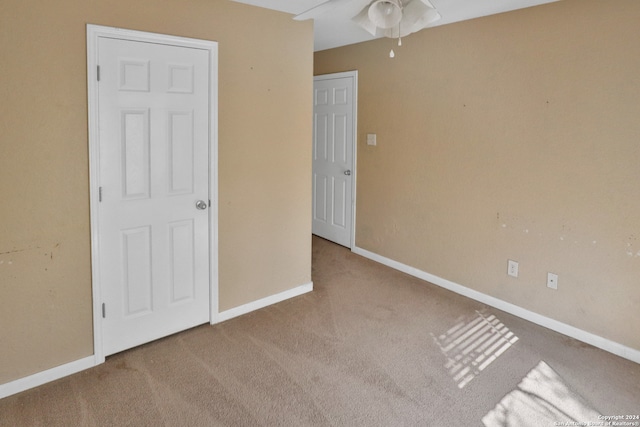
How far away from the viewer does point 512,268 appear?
3307 mm

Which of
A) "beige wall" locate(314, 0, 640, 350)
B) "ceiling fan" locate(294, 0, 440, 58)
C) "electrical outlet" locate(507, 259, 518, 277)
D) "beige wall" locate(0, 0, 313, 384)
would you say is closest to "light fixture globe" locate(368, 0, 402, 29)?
"ceiling fan" locate(294, 0, 440, 58)

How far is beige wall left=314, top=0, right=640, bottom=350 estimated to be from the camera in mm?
2678

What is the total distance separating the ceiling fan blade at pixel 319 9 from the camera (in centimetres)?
276

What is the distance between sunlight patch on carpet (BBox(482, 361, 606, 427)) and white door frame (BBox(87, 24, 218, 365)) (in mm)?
2011

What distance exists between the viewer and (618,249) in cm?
272

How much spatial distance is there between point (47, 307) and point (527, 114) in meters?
3.37

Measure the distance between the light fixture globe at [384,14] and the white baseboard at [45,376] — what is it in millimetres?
2495

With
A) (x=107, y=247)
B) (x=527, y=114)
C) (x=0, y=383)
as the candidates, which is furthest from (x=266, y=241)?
(x=527, y=114)

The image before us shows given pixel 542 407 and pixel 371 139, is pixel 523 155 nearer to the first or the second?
pixel 371 139

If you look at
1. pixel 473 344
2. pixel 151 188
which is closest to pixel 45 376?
pixel 151 188

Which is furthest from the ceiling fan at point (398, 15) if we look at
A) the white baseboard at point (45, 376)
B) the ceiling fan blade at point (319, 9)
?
the white baseboard at point (45, 376)

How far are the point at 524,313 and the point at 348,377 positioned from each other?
1.63 m

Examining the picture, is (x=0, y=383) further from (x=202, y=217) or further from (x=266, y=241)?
(x=266, y=241)

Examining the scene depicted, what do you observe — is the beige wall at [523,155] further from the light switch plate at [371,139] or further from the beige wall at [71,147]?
the beige wall at [71,147]
